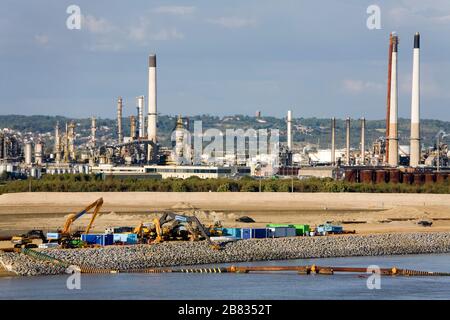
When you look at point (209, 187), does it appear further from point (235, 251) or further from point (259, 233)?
point (235, 251)

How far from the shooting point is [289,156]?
191m

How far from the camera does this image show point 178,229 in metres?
66.5

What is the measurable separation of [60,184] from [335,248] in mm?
63966

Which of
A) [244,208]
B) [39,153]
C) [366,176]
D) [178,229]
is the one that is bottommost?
[244,208]

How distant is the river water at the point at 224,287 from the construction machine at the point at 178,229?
34.1ft

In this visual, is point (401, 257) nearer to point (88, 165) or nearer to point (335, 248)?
point (335, 248)

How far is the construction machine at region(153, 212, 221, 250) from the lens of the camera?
214 feet

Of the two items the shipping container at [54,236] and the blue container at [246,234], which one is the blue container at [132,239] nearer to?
the shipping container at [54,236]

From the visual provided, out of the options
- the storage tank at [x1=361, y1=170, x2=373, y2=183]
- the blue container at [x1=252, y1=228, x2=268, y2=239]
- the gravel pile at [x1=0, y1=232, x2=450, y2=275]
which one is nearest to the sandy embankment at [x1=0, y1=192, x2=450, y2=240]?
the gravel pile at [x1=0, y1=232, x2=450, y2=275]

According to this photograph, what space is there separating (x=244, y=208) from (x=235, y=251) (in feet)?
156

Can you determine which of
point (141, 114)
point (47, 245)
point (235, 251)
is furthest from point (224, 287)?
point (141, 114)

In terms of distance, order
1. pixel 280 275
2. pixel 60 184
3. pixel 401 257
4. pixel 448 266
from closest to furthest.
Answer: pixel 280 275
pixel 448 266
pixel 401 257
pixel 60 184
